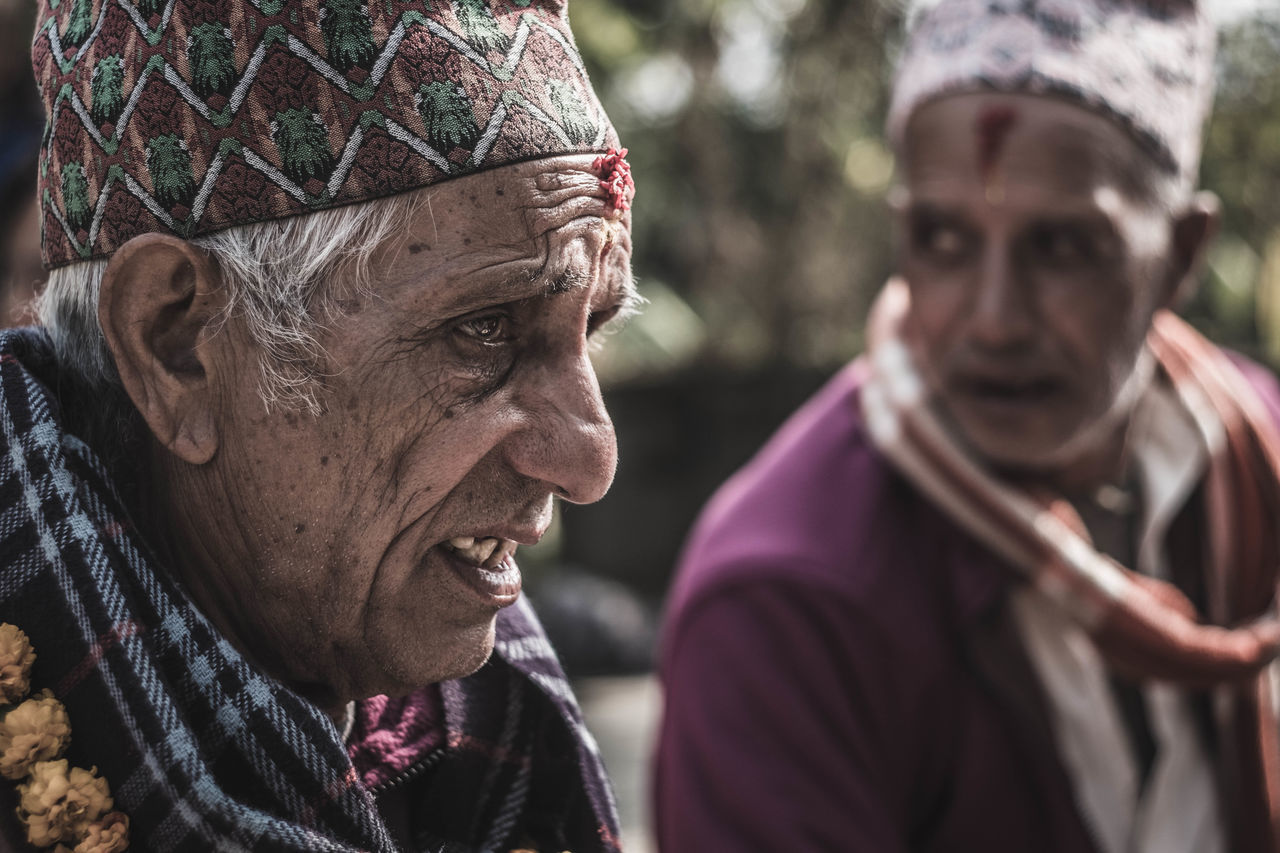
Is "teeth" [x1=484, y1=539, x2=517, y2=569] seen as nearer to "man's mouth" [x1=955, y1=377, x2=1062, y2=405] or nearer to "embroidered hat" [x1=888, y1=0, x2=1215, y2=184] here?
"man's mouth" [x1=955, y1=377, x2=1062, y2=405]

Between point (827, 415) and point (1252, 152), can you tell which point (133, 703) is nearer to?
point (827, 415)

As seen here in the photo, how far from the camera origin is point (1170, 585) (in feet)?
11.6

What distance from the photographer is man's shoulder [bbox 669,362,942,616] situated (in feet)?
10.2

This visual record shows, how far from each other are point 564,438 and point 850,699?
1.77 metres

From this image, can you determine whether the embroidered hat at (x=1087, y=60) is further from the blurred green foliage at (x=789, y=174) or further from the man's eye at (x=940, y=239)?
the blurred green foliage at (x=789, y=174)

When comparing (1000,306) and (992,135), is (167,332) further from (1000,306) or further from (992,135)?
(992,135)

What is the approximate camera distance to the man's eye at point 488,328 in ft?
4.91

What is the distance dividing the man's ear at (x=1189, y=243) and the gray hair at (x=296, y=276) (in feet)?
9.11

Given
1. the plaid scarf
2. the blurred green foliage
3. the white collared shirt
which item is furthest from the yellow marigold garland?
the blurred green foliage

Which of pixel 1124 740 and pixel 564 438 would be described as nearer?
pixel 564 438

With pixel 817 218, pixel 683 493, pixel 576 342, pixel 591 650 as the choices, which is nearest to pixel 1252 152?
pixel 817 218

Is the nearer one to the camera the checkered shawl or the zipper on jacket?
the checkered shawl

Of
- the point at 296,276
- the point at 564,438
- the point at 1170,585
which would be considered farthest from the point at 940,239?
the point at 296,276

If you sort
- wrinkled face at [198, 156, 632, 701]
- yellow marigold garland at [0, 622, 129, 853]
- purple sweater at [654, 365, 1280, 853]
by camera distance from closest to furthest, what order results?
yellow marigold garland at [0, 622, 129, 853], wrinkled face at [198, 156, 632, 701], purple sweater at [654, 365, 1280, 853]
